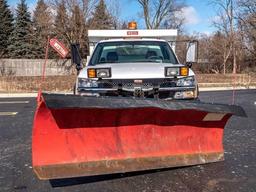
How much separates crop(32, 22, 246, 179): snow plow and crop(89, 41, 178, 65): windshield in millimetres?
812

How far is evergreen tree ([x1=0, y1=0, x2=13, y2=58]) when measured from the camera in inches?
2164

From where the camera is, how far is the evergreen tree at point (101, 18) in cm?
4231

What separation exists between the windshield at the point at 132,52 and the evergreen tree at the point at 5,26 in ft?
160

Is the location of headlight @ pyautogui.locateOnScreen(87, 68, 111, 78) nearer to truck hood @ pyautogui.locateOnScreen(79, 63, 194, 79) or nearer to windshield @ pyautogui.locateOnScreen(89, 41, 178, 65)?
truck hood @ pyautogui.locateOnScreen(79, 63, 194, 79)

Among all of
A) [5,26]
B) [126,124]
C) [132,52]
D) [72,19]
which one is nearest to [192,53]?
[132,52]

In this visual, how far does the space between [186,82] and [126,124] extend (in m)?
1.32

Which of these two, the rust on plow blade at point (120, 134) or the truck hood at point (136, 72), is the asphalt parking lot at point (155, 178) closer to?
the rust on plow blade at point (120, 134)

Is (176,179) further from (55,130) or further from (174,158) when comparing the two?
(55,130)

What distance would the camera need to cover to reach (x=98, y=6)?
44.5 meters

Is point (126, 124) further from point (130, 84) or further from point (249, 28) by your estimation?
point (249, 28)

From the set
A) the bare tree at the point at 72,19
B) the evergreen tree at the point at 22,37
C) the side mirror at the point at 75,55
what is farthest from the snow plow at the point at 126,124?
the evergreen tree at the point at 22,37

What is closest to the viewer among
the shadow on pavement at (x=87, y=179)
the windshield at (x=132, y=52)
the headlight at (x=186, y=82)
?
the shadow on pavement at (x=87, y=179)

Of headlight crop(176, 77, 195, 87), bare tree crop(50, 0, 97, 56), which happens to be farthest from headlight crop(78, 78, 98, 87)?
bare tree crop(50, 0, 97, 56)

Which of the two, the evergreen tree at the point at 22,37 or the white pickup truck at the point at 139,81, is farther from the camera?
the evergreen tree at the point at 22,37
